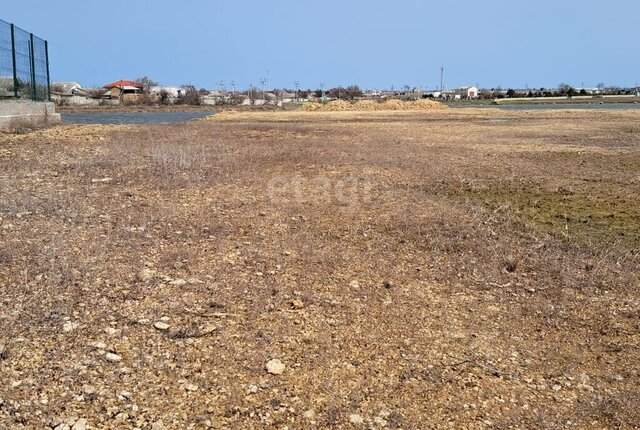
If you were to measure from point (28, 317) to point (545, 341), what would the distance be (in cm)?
337

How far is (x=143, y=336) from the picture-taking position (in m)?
3.42

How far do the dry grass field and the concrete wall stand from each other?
7.34 m

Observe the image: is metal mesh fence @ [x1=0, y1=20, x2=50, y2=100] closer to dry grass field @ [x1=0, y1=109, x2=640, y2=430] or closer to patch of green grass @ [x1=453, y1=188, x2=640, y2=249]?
dry grass field @ [x1=0, y1=109, x2=640, y2=430]

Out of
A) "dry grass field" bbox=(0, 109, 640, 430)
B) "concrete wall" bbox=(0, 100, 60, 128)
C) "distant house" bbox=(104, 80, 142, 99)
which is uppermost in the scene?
"distant house" bbox=(104, 80, 142, 99)

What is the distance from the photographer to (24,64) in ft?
55.6

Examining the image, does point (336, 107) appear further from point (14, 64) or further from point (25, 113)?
point (25, 113)

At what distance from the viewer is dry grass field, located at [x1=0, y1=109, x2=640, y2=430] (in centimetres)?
282

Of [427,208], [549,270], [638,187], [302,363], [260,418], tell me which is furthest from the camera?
[638,187]

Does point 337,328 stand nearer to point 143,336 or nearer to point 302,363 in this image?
point 302,363

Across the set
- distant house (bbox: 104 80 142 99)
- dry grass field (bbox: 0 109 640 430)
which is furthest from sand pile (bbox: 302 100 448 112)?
distant house (bbox: 104 80 142 99)

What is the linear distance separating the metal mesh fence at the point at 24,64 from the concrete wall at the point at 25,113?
39cm

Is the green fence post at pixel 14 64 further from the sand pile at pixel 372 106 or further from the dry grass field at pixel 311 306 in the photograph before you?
the sand pile at pixel 372 106

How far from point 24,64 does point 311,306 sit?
1665cm

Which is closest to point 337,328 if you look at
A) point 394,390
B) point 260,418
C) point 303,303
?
point 303,303
